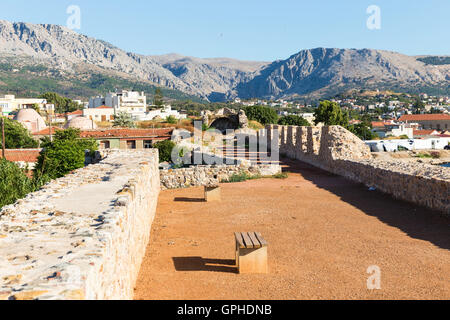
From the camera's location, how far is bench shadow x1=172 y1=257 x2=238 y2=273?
612 centimetres

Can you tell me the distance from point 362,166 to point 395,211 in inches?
172

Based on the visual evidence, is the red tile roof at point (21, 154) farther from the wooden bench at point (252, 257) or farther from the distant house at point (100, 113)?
the distant house at point (100, 113)

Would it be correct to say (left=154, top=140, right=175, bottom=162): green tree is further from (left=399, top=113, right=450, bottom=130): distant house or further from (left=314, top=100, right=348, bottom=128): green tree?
(left=399, top=113, right=450, bottom=130): distant house

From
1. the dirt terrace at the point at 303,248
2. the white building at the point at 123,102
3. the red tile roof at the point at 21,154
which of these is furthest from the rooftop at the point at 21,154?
the white building at the point at 123,102

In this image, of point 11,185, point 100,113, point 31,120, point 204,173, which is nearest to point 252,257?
point 11,185

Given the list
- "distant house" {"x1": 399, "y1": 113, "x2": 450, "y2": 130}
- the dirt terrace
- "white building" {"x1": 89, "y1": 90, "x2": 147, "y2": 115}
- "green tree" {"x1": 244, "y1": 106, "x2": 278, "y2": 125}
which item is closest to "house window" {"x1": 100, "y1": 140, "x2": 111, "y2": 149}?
"green tree" {"x1": 244, "y1": 106, "x2": 278, "y2": 125}

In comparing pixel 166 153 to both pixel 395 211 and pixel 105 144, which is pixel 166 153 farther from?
pixel 105 144

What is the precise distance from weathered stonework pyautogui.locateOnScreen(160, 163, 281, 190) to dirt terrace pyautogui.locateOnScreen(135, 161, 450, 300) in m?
2.49

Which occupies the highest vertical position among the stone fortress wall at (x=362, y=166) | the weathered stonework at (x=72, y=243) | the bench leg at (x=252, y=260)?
the weathered stonework at (x=72, y=243)

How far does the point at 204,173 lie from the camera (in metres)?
15.7

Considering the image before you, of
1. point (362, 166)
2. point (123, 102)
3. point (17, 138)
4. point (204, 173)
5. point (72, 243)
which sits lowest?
point (204, 173)

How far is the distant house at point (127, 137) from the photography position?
4144 centimetres

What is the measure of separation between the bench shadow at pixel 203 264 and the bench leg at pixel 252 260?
0.69 feet

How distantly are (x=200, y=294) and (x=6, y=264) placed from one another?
8.10 ft
